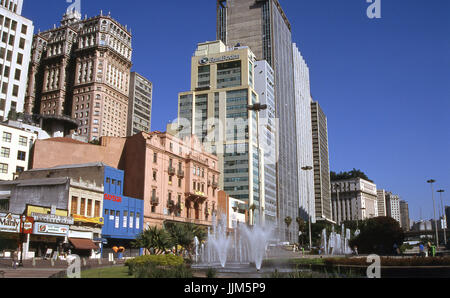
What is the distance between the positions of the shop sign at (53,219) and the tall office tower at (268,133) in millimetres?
80008

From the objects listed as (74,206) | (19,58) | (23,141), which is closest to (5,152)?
(23,141)

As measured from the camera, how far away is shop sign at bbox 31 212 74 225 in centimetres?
4155

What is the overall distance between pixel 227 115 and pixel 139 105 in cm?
6489

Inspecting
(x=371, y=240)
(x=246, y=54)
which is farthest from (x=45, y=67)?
(x=371, y=240)

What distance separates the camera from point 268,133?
425 ft

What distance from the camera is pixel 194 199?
232ft

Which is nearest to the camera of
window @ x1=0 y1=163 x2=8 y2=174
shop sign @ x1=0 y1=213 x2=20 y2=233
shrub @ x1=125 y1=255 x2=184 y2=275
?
shrub @ x1=125 y1=255 x2=184 y2=275

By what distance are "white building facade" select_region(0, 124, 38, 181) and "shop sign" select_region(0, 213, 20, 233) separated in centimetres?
2847

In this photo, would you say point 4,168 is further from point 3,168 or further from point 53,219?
point 53,219

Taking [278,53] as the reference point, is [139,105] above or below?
below

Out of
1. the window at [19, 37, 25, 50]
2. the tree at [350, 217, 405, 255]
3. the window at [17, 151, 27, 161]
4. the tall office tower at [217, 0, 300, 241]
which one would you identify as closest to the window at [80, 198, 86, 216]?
the window at [17, 151, 27, 161]

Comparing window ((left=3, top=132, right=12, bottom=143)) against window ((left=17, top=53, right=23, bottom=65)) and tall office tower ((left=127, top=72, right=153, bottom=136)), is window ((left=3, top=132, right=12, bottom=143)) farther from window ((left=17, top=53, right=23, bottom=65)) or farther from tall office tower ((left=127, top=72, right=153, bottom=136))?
tall office tower ((left=127, top=72, right=153, bottom=136))

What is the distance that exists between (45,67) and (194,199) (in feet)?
367
